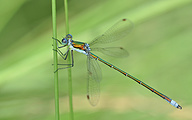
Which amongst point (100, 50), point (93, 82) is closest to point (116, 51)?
point (100, 50)

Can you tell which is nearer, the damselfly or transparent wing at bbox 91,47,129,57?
the damselfly

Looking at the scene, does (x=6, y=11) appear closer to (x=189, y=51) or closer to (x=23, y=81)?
(x=23, y=81)

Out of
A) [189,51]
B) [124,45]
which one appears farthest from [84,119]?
[189,51]

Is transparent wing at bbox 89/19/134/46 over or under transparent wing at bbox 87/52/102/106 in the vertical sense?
over

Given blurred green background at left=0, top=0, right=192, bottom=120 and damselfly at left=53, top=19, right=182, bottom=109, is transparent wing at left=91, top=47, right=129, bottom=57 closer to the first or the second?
damselfly at left=53, top=19, right=182, bottom=109

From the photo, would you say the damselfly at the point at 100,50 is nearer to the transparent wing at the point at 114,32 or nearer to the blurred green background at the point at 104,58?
the transparent wing at the point at 114,32

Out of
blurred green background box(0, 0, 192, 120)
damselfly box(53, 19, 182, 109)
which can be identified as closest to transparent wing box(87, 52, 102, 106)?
damselfly box(53, 19, 182, 109)

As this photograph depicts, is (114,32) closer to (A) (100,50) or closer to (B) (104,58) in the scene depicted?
(A) (100,50)
